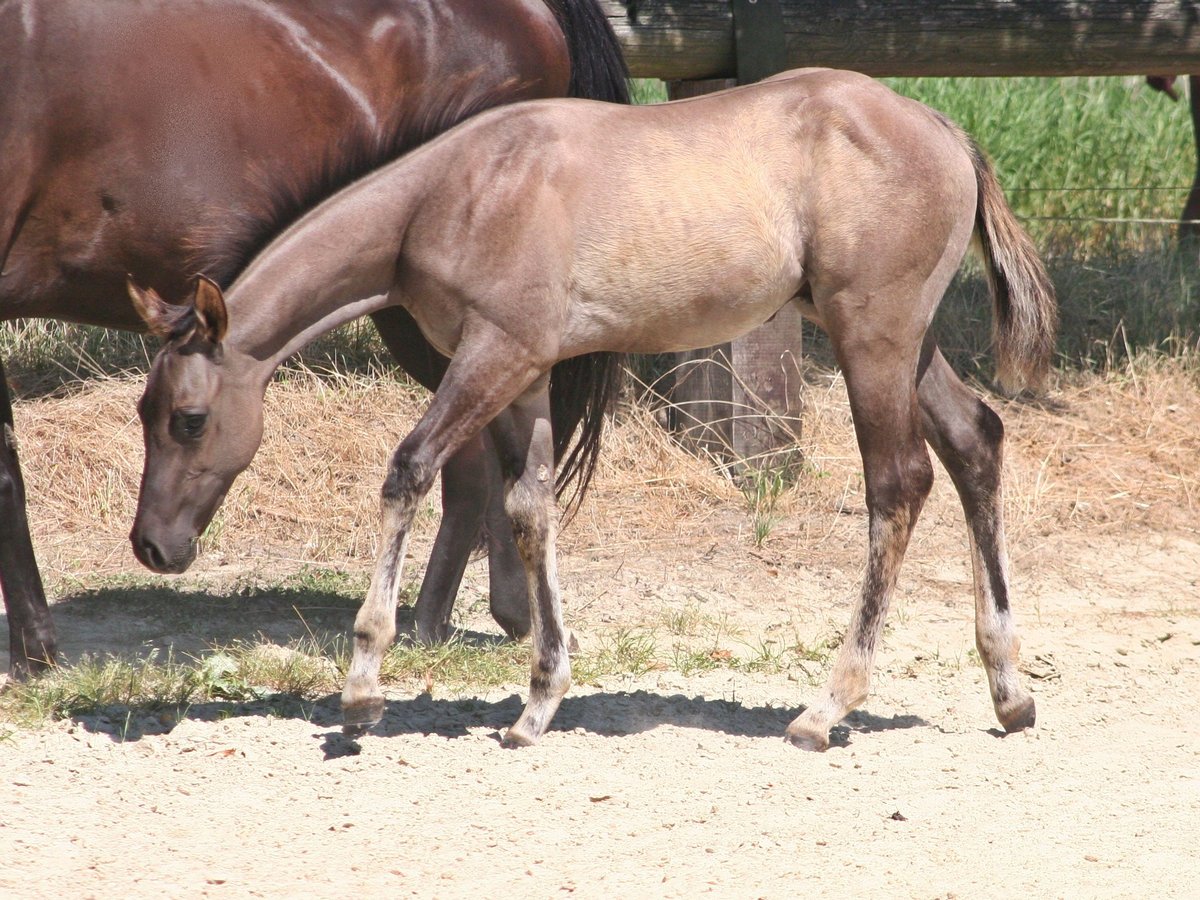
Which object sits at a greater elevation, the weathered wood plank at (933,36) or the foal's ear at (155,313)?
the weathered wood plank at (933,36)

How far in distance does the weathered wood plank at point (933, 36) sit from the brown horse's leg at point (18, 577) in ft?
9.81

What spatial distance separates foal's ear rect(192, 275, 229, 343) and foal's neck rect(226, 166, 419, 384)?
81 millimetres

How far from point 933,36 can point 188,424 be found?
3921 millimetres

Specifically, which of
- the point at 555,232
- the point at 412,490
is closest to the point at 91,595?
the point at 412,490

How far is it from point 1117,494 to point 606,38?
318cm

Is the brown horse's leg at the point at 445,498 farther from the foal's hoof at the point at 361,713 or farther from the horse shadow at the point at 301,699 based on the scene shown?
the foal's hoof at the point at 361,713

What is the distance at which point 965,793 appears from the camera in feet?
11.7

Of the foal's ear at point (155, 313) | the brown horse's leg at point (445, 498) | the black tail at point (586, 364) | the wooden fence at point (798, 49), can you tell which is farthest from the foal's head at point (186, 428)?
the wooden fence at point (798, 49)

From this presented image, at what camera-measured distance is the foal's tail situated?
13.5 ft

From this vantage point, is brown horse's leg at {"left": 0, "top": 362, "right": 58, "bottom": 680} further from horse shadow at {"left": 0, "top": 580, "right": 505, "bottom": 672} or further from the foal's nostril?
the foal's nostril

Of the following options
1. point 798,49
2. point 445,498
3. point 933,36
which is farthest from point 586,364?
point 933,36

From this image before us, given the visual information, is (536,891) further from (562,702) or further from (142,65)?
(142,65)

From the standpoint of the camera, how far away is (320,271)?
368 cm

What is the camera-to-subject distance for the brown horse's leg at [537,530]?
12.5 feet
